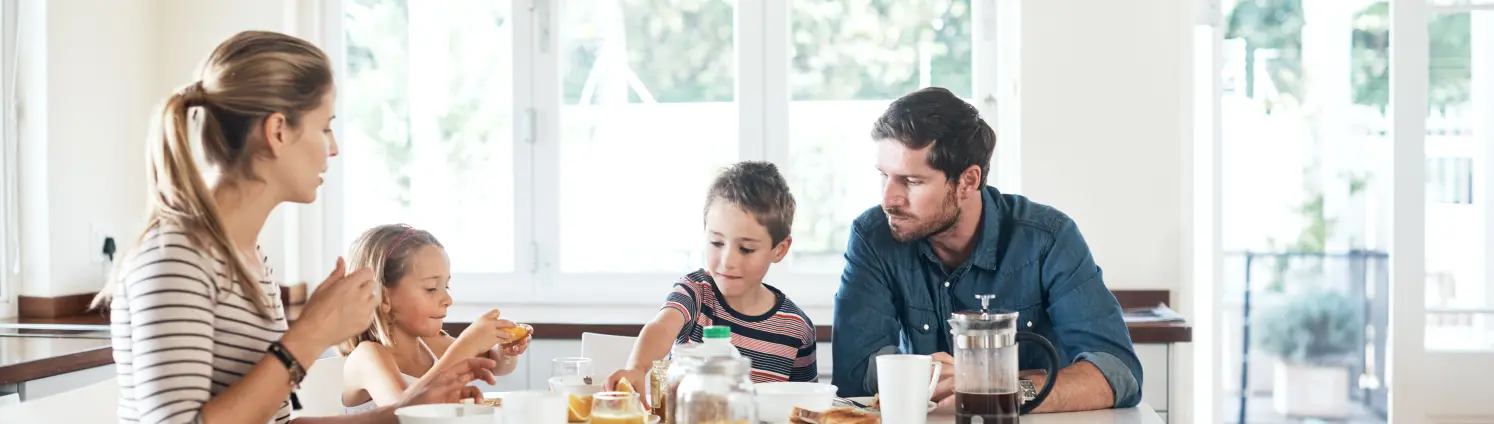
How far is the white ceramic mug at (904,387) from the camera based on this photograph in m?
1.46

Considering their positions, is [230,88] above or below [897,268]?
above

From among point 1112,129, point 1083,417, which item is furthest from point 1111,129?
point 1083,417

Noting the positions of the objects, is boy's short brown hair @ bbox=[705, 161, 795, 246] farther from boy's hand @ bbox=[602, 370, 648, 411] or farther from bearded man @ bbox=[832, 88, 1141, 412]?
boy's hand @ bbox=[602, 370, 648, 411]

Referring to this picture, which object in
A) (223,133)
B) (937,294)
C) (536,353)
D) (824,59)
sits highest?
(824,59)

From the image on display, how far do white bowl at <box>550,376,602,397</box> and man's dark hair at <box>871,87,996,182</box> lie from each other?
738mm

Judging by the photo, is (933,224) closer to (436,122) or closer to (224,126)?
(224,126)

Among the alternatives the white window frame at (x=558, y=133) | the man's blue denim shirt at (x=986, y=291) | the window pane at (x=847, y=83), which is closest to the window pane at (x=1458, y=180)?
the white window frame at (x=558, y=133)

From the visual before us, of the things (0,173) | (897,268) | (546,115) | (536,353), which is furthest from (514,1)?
(897,268)

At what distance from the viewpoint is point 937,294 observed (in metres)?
2.06

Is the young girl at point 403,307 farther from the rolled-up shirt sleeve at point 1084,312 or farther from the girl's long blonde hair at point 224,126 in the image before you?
the rolled-up shirt sleeve at point 1084,312

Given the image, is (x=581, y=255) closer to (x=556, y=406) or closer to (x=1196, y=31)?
(x=1196, y=31)

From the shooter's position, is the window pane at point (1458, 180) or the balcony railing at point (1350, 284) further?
the balcony railing at point (1350, 284)

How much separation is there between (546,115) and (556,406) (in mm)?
2266

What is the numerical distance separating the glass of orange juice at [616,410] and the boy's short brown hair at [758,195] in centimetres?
69
